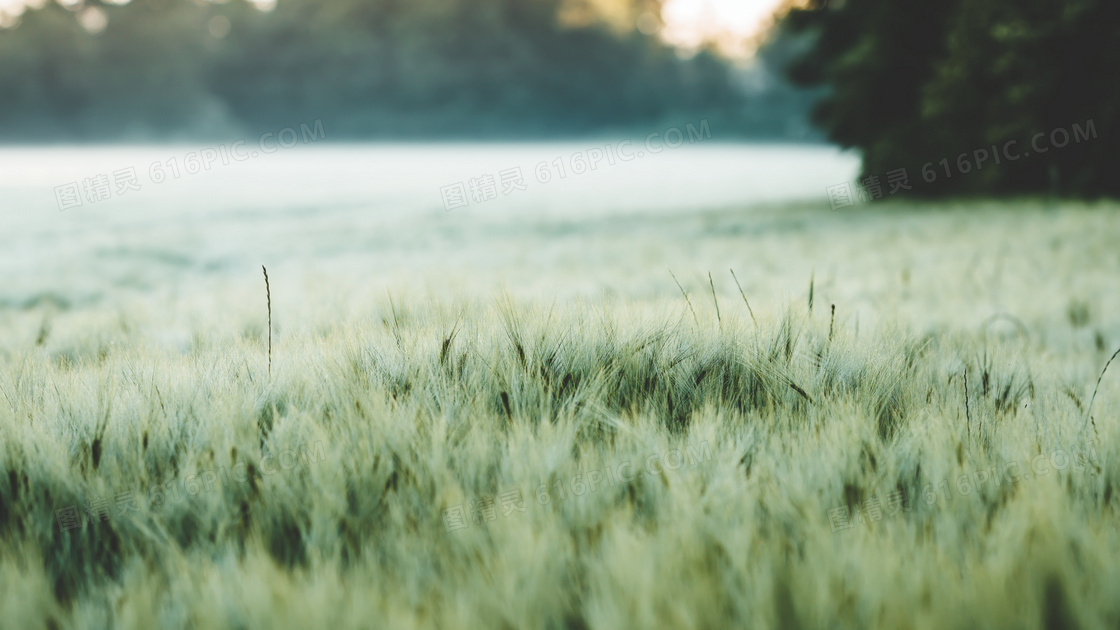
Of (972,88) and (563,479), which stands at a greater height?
(972,88)

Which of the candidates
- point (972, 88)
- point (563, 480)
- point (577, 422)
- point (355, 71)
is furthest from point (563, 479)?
point (355, 71)

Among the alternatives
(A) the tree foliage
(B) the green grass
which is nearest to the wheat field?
(B) the green grass

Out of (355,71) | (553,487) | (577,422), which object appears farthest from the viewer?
(355,71)

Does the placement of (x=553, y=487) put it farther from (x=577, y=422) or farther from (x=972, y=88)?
(x=972, y=88)

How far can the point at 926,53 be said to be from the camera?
8.73 meters

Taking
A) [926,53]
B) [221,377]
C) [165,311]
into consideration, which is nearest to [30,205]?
[165,311]

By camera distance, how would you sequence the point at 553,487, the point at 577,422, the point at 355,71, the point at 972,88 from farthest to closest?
the point at 355,71
the point at 972,88
the point at 577,422
the point at 553,487

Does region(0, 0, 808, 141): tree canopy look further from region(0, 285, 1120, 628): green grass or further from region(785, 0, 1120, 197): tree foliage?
region(0, 285, 1120, 628): green grass

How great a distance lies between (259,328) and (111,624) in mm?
1635

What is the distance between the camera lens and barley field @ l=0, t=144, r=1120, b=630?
0.80 metres

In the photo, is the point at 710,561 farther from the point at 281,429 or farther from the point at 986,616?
the point at 281,429

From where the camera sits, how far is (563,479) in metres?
1.05

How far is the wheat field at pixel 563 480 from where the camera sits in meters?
0.80

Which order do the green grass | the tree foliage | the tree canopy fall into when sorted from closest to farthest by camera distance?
the green grass
the tree foliage
the tree canopy
